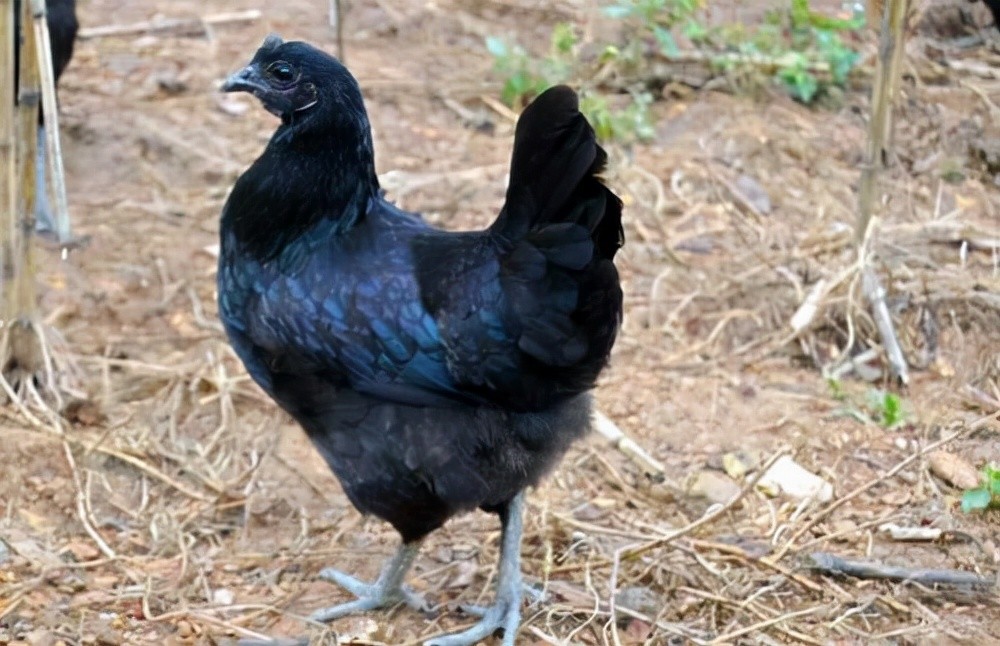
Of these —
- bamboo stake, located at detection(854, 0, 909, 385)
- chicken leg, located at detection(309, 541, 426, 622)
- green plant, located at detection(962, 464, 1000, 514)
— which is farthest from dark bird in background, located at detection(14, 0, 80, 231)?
green plant, located at detection(962, 464, 1000, 514)

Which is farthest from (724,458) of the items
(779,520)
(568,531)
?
(568,531)

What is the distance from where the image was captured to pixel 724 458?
4.64 meters

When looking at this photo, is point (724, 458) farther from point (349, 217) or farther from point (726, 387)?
point (349, 217)

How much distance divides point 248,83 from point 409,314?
82 cm

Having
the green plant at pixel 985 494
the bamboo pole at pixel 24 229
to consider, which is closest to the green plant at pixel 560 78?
the bamboo pole at pixel 24 229

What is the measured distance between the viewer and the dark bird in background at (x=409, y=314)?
332cm

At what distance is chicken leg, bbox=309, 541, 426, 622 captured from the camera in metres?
3.83

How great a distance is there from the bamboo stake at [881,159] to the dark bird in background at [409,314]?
6.13 feet

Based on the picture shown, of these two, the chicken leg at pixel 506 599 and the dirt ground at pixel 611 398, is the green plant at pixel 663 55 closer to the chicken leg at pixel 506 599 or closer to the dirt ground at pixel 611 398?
the dirt ground at pixel 611 398

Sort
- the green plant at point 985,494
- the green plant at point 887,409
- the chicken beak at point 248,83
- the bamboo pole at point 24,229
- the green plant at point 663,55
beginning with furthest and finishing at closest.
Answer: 1. the green plant at point 663,55
2. the green plant at point 887,409
3. the bamboo pole at point 24,229
4. the green plant at point 985,494
5. the chicken beak at point 248,83

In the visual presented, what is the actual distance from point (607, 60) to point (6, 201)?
12.1 feet

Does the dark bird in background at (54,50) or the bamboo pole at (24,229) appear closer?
the bamboo pole at (24,229)

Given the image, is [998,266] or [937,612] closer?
[937,612]

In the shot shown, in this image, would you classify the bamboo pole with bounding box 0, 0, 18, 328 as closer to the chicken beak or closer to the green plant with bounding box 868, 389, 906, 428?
the chicken beak
